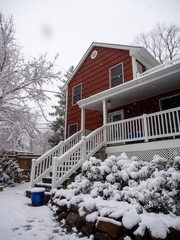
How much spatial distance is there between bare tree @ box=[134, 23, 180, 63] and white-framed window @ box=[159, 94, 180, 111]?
1377cm

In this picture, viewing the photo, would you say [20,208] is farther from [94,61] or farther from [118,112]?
[94,61]

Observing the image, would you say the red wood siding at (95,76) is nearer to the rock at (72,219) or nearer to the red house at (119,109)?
the red house at (119,109)

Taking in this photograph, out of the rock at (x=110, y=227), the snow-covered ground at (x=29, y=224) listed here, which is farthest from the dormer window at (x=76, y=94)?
the rock at (x=110, y=227)

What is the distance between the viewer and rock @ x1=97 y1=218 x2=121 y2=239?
8.15 ft

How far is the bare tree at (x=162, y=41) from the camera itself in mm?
19453

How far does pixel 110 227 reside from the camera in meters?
2.56

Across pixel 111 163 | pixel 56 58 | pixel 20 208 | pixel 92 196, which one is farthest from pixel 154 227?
pixel 56 58

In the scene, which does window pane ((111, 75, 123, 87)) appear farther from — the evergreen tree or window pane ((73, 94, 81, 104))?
the evergreen tree

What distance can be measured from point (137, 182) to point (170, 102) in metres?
5.02

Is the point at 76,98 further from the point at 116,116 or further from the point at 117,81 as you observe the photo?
the point at 116,116

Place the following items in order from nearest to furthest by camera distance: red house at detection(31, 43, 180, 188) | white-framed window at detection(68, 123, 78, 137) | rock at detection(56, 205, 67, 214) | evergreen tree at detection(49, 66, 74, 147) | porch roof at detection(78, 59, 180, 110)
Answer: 1. rock at detection(56, 205, 67, 214)
2. red house at detection(31, 43, 180, 188)
3. porch roof at detection(78, 59, 180, 110)
4. white-framed window at detection(68, 123, 78, 137)
5. evergreen tree at detection(49, 66, 74, 147)

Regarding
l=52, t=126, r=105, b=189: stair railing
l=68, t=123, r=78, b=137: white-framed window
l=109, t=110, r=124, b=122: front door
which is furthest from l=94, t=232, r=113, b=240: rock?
l=68, t=123, r=78, b=137: white-framed window

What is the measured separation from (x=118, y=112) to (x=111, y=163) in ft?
17.3

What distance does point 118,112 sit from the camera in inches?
359
